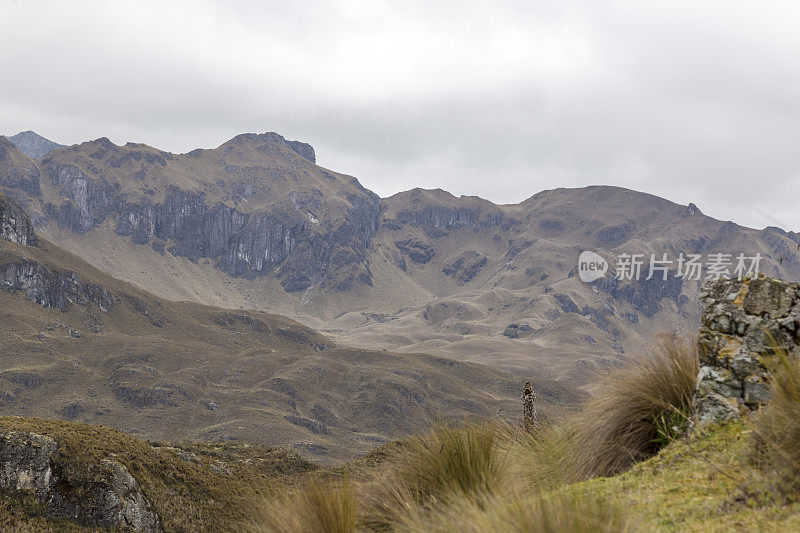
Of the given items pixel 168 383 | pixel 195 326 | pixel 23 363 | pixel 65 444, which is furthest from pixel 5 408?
pixel 65 444

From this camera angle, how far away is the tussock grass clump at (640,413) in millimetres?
6898

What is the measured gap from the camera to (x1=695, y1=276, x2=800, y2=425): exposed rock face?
6.04 m

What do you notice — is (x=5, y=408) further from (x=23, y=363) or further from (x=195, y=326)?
(x=195, y=326)

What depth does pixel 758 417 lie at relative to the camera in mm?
4980

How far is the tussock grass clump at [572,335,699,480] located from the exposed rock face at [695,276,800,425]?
0.48 m

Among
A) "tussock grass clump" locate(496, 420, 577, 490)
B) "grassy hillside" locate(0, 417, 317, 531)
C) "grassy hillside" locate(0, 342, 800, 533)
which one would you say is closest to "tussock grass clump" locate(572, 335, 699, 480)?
"grassy hillside" locate(0, 342, 800, 533)

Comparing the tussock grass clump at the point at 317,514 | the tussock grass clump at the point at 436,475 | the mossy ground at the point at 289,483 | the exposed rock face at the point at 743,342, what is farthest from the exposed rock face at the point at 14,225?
the exposed rock face at the point at 743,342

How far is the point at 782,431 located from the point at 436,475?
341 cm

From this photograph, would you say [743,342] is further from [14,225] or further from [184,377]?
[14,225]

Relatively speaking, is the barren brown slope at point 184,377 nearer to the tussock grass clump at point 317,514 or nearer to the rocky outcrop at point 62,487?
the rocky outcrop at point 62,487

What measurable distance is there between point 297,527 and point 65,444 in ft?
40.9

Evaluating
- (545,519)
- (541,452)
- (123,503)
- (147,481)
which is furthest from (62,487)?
(545,519)

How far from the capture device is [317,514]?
5277 mm

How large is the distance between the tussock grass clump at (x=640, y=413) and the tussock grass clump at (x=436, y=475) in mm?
1252
